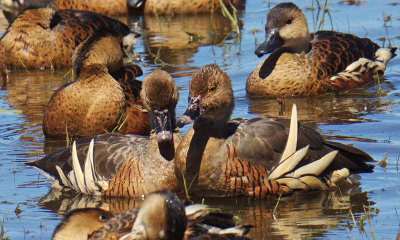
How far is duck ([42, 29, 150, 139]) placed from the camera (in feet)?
29.4

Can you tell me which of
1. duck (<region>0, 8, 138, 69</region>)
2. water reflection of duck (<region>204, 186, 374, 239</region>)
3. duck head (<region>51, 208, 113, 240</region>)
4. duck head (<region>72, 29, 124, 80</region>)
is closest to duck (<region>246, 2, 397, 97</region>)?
duck head (<region>72, 29, 124, 80</region>)

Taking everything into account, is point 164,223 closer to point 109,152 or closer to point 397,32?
point 109,152

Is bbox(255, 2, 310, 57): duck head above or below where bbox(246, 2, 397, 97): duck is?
above

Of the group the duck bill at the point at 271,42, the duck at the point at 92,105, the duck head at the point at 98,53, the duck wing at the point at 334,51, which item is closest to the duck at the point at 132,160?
the duck at the point at 92,105

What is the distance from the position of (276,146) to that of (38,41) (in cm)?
558

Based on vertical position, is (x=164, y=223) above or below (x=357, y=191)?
above

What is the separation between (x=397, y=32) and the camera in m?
12.8

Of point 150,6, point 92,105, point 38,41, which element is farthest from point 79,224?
point 150,6

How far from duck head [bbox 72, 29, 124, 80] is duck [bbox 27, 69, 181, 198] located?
1537mm

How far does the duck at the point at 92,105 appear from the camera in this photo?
29.4ft

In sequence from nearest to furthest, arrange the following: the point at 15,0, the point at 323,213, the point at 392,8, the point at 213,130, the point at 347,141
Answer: the point at 323,213
the point at 213,130
the point at 347,141
the point at 392,8
the point at 15,0

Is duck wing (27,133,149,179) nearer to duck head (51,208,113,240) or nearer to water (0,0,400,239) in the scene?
water (0,0,400,239)

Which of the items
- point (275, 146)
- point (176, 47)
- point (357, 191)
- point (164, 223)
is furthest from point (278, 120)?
point (176, 47)

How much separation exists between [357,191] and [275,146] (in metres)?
0.75
